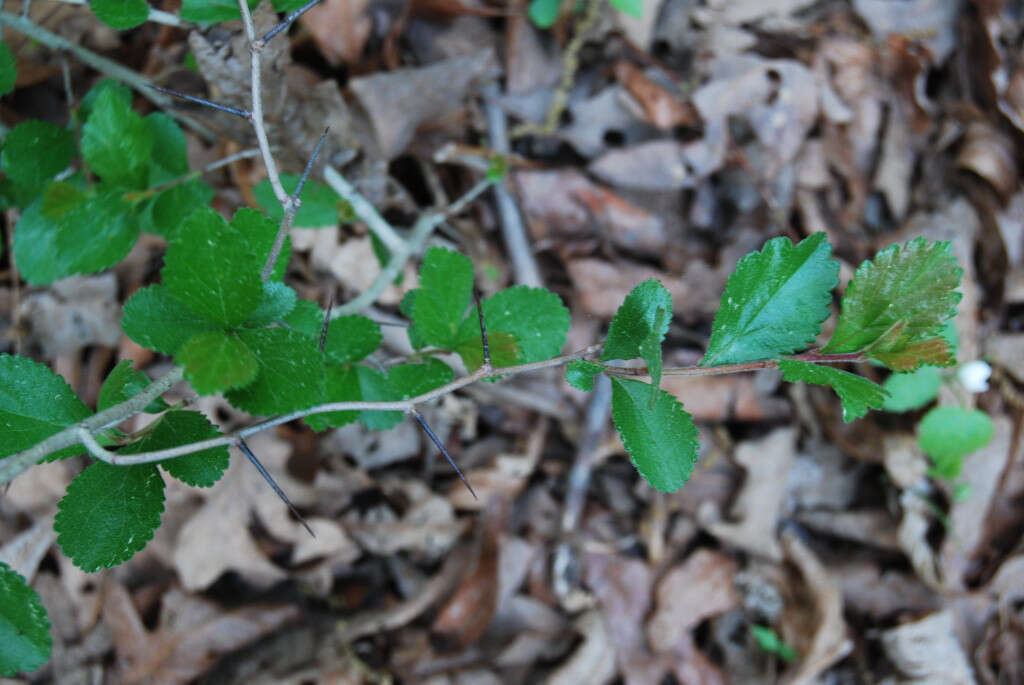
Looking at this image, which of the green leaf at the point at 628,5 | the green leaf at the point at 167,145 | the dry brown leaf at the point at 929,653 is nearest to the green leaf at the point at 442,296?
the green leaf at the point at 167,145

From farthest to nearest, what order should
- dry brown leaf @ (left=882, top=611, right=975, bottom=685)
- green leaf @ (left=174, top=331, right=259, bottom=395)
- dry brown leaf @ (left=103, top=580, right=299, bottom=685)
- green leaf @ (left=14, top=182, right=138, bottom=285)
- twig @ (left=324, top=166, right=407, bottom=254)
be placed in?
dry brown leaf @ (left=882, top=611, right=975, bottom=685) < dry brown leaf @ (left=103, top=580, right=299, bottom=685) < twig @ (left=324, top=166, right=407, bottom=254) < green leaf @ (left=14, top=182, right=138, bottom=285) < green leaf @ (left=174, top=331, right=259, bottom=395)

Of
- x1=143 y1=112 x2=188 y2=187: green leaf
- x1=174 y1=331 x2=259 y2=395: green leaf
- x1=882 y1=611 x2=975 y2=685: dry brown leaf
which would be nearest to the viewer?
x1=174 y1=331 x2=259 y2=395: green leaf

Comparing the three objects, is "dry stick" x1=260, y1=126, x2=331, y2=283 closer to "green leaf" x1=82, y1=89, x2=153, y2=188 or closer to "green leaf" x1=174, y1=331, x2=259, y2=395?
"green leaf" x1=174, y1=331, x2=259, y2=395

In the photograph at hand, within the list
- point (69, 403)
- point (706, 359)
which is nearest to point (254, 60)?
point (69, 403)

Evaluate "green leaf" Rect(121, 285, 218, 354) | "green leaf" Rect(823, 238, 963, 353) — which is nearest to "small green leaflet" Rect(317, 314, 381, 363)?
"green leaf" Rect(121, 285, 218, 354)

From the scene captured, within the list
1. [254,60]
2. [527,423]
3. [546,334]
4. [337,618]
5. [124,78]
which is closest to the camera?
[254,60]

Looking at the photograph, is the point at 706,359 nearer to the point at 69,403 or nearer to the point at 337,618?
the point at 69,403
